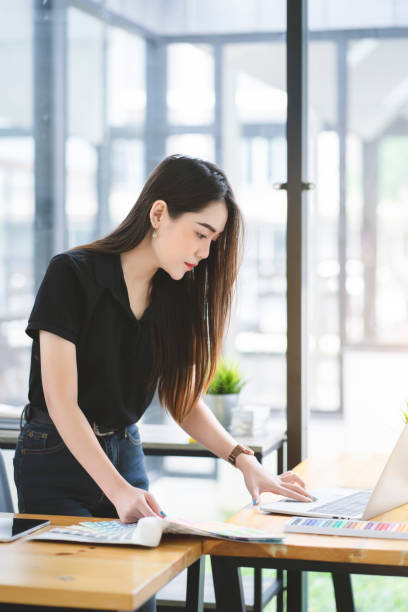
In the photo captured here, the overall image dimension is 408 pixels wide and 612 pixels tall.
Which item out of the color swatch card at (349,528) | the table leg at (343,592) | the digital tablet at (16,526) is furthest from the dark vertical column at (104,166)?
the color swatch card at (349,528)

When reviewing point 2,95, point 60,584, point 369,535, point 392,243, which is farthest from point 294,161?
point 60,584

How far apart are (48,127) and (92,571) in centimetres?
215

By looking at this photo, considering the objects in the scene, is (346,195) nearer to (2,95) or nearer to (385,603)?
(2,95)

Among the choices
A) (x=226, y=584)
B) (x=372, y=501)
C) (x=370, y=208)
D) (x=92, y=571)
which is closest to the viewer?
(x=92, y=571)

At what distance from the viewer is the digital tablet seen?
148 centimetres

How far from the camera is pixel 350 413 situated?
9.60 ft

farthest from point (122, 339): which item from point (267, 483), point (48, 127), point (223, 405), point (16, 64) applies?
point (16, 64)

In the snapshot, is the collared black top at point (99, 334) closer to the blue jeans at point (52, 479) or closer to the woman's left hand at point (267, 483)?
the blue jeans at point (52, 479)

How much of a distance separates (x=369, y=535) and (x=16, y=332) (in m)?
1.94

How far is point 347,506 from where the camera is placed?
1.78 m

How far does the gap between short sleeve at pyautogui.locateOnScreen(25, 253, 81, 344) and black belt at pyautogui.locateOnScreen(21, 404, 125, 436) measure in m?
0.17

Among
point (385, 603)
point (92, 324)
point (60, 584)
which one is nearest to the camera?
point (60, 584)

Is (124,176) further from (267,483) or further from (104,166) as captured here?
(267,483)

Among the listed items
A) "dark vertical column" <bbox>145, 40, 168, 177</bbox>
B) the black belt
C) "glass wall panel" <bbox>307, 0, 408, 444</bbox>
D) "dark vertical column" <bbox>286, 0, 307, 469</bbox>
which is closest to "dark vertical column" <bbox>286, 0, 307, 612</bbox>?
"dark vertical column" <bbox>286, 0, 307, 469</bbox>
